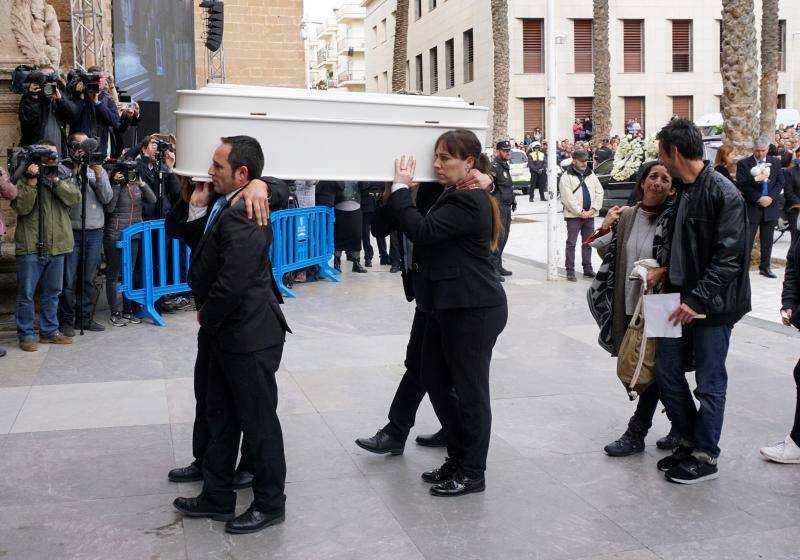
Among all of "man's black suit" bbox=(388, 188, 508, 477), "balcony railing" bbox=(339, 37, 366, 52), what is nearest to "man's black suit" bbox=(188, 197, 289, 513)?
"man's black suit" bbox=(388, 188, 508, 477)

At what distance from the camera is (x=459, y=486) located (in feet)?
15.8

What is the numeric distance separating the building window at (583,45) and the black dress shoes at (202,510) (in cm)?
4048

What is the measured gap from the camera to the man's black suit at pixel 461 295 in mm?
4629

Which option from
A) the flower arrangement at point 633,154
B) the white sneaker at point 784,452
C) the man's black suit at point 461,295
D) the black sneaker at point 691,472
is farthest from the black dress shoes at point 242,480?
the flower arrangement at point 633,154

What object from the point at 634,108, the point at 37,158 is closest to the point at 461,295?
the point at 37,158

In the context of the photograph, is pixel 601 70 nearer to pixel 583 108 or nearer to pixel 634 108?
pixel 583 108

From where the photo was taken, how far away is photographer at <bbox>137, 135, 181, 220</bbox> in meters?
10.4

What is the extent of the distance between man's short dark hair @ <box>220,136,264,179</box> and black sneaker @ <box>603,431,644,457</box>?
108 inches

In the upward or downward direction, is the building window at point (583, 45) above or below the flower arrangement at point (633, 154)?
above

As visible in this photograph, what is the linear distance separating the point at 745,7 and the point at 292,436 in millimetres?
11741

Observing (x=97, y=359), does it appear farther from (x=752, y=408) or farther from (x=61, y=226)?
A: (x=752, y=408)

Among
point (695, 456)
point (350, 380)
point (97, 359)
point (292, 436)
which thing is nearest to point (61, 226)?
point (97, 359)

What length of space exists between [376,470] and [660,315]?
178 cm

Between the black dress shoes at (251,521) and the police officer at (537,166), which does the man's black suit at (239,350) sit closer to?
the black dress shoes at (251,521)
